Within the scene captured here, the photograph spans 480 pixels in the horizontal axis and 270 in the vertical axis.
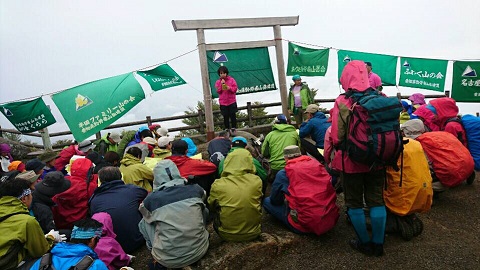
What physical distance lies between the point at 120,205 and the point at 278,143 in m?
2.75

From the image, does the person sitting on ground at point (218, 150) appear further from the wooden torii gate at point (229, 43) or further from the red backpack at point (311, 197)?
the wooden torii gate at point (229, 43)

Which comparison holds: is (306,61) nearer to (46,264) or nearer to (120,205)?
(120,205)

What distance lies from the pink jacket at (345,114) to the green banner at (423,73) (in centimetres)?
840

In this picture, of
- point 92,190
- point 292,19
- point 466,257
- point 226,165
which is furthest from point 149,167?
point 292,19

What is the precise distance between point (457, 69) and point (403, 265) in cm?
963

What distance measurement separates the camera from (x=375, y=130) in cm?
296

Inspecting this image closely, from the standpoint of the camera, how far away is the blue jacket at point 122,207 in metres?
3.90

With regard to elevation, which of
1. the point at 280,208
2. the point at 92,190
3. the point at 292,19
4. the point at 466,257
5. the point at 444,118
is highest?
the point at 292,19

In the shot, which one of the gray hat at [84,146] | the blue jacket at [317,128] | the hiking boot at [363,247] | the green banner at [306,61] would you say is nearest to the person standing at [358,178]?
the hiking boot at [363,247]

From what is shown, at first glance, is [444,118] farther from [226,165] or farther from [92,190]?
[92,190]

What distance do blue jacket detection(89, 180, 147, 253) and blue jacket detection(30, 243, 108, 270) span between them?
49.2 inches

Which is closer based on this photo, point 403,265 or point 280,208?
point 403,265

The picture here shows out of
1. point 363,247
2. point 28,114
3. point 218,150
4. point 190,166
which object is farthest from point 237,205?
point 28,114

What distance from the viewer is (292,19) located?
8844 mm
